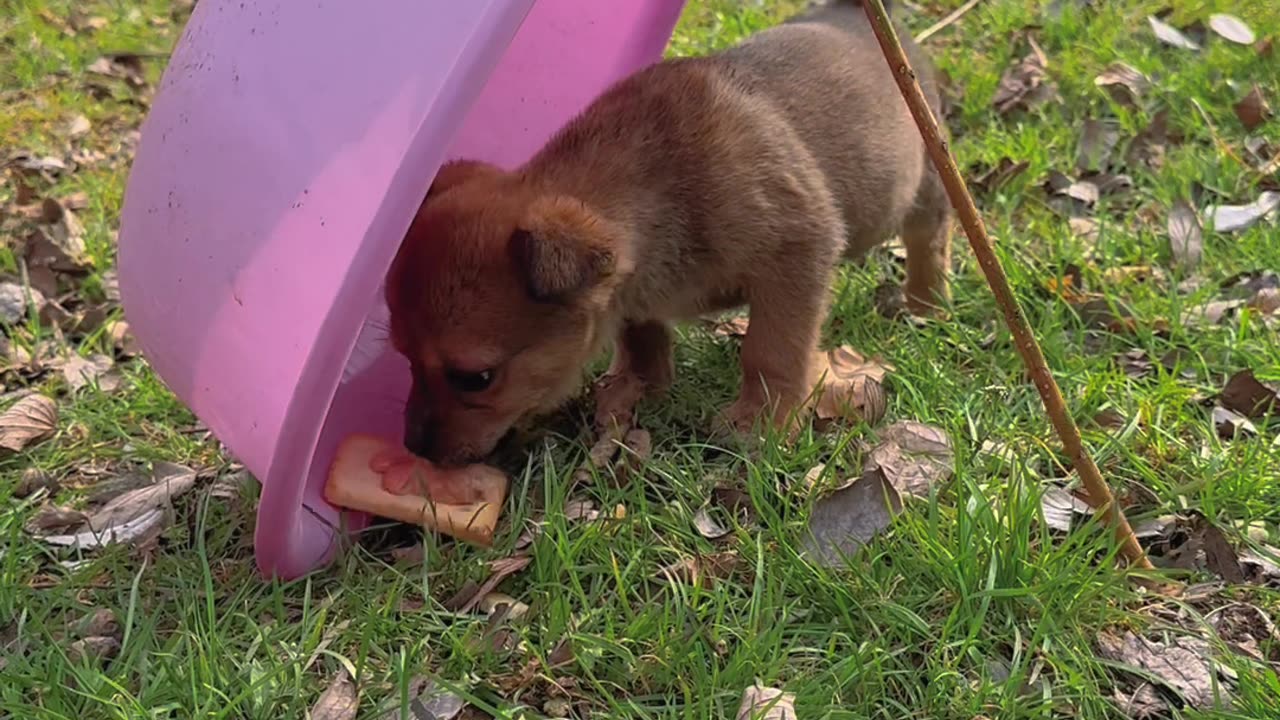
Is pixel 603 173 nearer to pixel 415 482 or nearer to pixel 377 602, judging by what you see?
pixel 415 482

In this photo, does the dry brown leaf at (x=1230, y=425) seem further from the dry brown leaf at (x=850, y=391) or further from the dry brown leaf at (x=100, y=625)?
the dry brown leaf at (x=100, y=625)

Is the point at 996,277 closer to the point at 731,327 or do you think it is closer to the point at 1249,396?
the point at 1249,396

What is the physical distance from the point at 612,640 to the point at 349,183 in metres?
1.00

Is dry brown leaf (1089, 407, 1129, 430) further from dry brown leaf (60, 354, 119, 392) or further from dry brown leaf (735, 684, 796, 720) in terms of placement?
dry brown leaf (60, 354, 119, 392)

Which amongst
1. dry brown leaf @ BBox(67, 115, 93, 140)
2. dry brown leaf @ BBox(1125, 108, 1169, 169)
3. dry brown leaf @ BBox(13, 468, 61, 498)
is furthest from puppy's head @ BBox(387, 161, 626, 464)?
dry brown leaf @ BBox(67, 115, 93, 140)

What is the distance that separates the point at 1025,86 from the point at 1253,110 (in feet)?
2.89

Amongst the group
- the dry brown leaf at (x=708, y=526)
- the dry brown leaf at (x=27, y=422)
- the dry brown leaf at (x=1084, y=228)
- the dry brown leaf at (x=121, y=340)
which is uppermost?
the dry brown leaf at (x=1084, y=228)

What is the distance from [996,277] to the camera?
90.4 inches

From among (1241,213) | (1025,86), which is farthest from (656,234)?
(1025,86)

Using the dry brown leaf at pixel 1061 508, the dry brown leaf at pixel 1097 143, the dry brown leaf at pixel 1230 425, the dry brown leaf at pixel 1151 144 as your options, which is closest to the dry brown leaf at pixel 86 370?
the dry brown leaf at pixel 1061 508

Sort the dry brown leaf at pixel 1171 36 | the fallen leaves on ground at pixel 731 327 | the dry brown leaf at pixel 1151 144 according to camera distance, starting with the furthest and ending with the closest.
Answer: the dry brown leaf at pixel 1171 36 < the dry brown leaf at pixel 1151 144 < the fallen leaves on ground at pixel 731 327

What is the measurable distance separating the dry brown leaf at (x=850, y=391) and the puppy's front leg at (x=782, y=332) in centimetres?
7

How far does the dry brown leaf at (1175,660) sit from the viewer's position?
6.94 feet

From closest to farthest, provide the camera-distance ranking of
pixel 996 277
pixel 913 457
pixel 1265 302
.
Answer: pixel 996 277, pixel 913 457, pixel 1265 302
